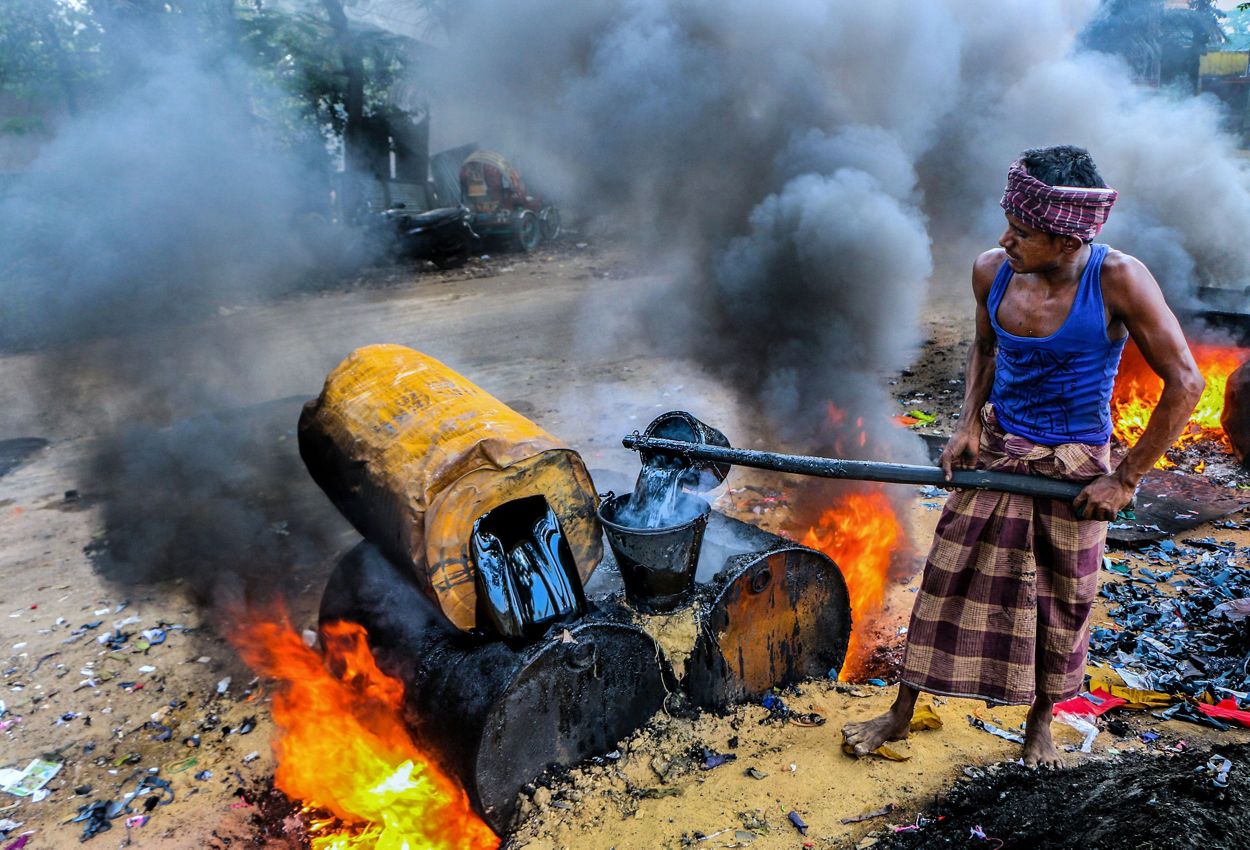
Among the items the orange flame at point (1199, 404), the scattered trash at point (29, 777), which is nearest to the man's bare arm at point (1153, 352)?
the scattered trash at point (29, 777)

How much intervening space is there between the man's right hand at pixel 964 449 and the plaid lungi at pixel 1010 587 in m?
0.03

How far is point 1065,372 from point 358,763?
3050 millimetres

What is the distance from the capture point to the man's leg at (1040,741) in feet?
9.38

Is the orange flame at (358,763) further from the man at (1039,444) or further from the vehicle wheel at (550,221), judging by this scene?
the vehicle wheel at (550,221)

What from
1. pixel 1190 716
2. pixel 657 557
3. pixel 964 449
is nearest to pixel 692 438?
pixel 657 557

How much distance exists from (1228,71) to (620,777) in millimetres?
32552

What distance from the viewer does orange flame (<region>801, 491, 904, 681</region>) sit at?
13.7ft

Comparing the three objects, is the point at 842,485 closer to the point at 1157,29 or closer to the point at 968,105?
the point at 968,105

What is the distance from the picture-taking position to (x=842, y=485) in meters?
5.66

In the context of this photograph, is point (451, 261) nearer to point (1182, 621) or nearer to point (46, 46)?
point (46, 46)

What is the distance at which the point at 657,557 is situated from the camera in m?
2.85

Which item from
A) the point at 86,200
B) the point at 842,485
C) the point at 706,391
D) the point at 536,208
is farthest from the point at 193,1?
the point at 842,485

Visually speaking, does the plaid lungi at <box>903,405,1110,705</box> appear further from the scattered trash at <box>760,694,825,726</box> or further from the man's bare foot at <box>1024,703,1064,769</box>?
the scattered trash at <box>760,694,825,726</box>

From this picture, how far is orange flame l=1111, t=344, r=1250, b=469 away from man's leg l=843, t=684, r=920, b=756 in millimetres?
5022
